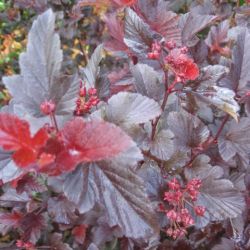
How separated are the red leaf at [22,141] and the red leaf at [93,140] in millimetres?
55

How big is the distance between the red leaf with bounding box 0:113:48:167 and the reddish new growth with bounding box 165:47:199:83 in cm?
31

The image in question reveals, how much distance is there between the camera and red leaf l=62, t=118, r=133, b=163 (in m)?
0.66

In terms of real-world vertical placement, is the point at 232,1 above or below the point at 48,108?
below

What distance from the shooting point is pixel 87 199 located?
2.49 feet

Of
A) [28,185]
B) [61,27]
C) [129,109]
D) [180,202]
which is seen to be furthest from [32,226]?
[61,27]

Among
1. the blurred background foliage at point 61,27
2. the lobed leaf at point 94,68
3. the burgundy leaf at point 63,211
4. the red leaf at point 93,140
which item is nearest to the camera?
the red leaf at point 93,140

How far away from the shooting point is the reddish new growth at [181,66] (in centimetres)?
84

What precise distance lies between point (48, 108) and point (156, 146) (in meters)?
0.30

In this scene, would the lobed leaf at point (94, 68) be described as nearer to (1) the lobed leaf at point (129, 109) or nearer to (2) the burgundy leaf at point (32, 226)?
(1) the lobed leaf at point (129, 109)

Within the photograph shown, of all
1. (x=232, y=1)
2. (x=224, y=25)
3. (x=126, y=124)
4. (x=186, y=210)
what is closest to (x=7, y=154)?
(x=126, y=124)

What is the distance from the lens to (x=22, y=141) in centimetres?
67

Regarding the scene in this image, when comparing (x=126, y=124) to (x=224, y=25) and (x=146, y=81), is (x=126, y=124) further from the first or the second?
(x=224, y=25)

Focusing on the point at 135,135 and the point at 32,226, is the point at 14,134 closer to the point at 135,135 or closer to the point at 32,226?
the point at 135,135

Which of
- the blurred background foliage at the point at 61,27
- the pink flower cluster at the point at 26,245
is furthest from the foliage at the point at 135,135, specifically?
the blurred background foliage at the point at 61,27
